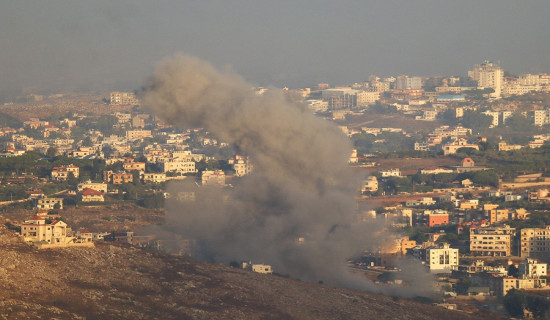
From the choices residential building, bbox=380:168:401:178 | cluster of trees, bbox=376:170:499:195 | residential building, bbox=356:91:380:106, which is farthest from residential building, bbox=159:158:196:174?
residential building, bbox=356:91:380:106

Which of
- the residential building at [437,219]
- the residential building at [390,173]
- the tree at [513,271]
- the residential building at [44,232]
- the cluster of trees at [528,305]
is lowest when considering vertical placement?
the cluster of trees at [528,305]

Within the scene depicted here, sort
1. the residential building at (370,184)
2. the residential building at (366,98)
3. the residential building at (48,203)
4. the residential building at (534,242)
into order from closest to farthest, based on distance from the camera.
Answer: the residential building at (534,242) → the residential building at (48,203) → the residential building at (370,184) → the residential building at (366,98)

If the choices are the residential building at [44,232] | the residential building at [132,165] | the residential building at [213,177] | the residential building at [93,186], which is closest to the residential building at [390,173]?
the residential building at [213,177]

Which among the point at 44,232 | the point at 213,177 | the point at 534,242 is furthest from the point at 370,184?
the point at 44,232

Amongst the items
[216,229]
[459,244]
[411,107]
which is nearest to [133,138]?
[411,107]

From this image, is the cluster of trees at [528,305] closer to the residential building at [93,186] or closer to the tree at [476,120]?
the residential building at [93,186]

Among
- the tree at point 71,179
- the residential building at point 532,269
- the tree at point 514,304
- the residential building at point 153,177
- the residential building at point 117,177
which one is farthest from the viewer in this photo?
the residential building at point 153,177

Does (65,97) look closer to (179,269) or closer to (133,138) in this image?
(133,138)
